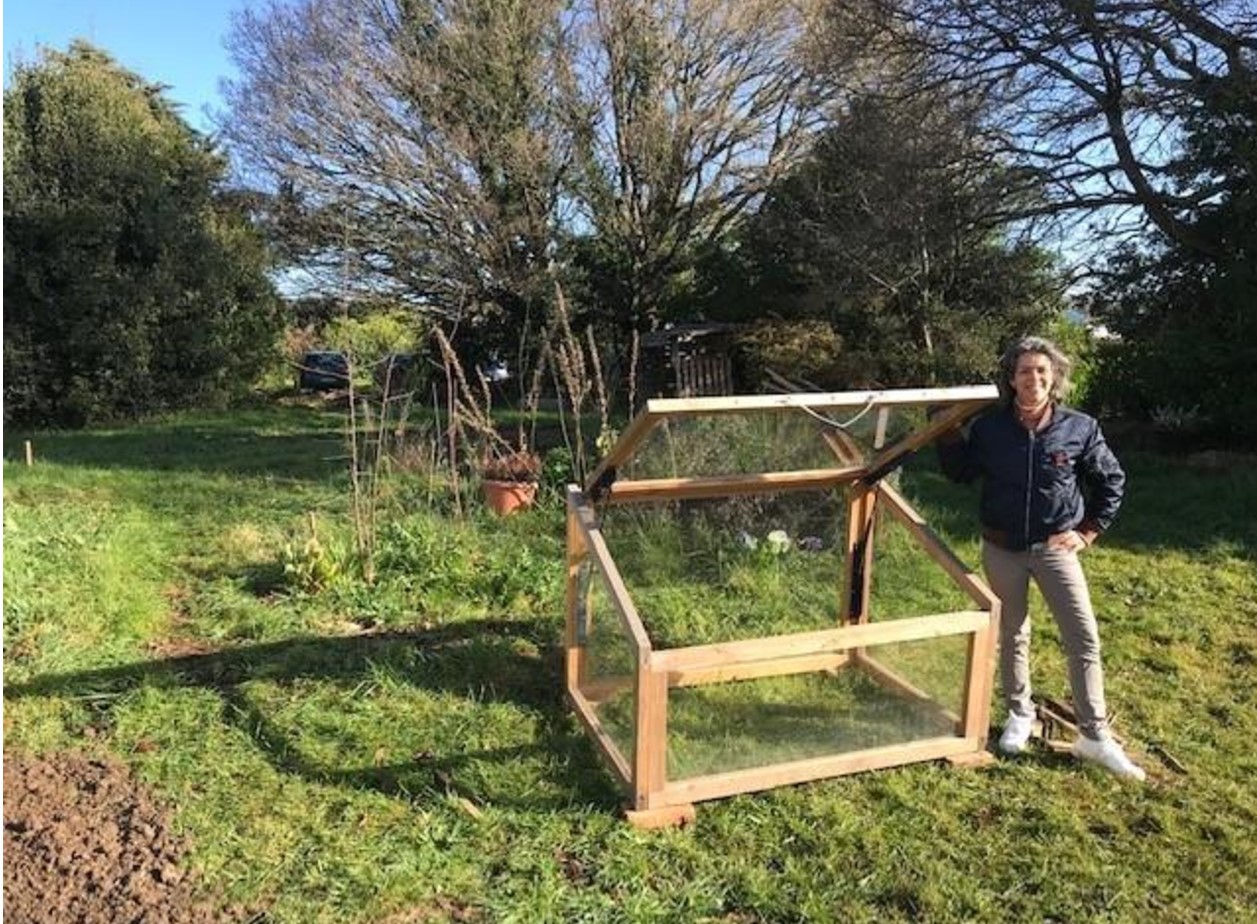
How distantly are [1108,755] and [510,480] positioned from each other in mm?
4776

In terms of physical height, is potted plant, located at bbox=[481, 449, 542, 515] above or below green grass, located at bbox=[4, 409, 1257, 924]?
above

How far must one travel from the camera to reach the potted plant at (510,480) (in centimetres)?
741

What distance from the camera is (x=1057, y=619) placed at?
12.9 feet

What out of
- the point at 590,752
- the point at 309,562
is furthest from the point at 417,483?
the point at 590,752

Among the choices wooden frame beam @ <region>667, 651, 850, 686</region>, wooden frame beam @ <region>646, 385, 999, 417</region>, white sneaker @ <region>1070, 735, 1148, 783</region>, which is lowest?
white sneaker @ <region>1070, 735, 1148, 783</region>

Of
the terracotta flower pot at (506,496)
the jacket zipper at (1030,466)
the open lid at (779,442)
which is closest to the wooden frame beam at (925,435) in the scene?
the open lid at (779,442)

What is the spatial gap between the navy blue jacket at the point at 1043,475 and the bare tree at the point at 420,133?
13.3 meters

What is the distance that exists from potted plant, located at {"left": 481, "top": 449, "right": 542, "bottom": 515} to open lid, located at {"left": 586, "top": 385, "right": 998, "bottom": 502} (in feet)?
10.3

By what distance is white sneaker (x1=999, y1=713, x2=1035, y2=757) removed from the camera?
4000 millimetres

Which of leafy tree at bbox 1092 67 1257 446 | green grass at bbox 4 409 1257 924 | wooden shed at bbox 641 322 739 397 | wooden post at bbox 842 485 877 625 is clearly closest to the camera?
green grass at bbox 4 409 1257 924

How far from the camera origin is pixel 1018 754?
4008 mm

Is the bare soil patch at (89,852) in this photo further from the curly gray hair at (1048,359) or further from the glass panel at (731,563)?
the curly gray hair at (1048,359)

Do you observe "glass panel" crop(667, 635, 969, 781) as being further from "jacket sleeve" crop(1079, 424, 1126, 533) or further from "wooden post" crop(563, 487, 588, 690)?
"jacket sleeve" crop(1079, 424, 1126, 533)

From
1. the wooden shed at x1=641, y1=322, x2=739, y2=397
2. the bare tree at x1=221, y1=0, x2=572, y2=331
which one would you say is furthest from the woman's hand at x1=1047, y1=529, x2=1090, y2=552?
the bare tree at x1=221, y1=0, x2=572, y2=331
